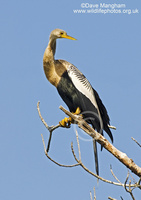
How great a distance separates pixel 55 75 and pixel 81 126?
1329 mm

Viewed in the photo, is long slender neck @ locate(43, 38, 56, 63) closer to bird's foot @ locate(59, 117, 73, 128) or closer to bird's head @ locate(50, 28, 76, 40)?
bird's head @ locate(50, 28, 76, 40)

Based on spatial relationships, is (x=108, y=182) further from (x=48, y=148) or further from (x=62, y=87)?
(x=62, y=87)

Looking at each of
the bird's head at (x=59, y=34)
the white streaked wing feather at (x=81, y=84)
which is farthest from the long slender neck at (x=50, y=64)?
the white streaked wing feather at (x=81, y=84)

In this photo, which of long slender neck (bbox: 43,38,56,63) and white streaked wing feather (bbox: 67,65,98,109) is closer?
white streaked wing feather (bbox: 67,65,98,109)

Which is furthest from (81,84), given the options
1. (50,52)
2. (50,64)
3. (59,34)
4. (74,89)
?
(59,34)

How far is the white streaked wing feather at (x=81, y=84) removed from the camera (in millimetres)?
6250

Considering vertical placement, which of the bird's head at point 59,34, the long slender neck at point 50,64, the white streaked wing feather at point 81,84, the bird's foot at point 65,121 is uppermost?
the bird's head at point 59,34

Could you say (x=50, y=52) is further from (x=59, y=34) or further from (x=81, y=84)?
(x=81, y=84)

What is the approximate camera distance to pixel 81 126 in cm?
524

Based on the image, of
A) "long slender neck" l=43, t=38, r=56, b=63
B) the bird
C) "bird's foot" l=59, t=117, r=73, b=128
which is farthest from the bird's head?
"bird's foot" l=59, t=117, r=73, b=128

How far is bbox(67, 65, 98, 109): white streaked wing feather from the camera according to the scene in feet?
20.5

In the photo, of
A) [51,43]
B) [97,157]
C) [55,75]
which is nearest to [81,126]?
[97,157]

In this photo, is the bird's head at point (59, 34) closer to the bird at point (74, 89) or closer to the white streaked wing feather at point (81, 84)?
the bird at point (74, 89)

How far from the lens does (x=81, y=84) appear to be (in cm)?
632
